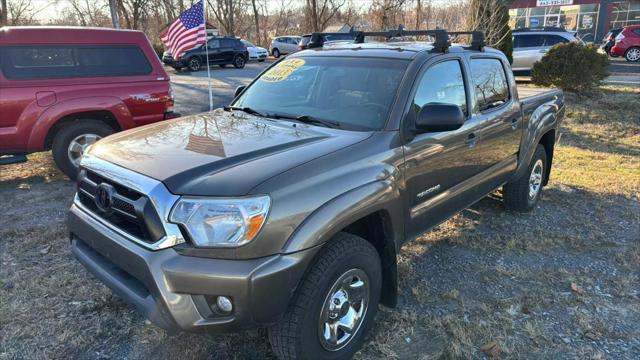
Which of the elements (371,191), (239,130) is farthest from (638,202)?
(239,130)

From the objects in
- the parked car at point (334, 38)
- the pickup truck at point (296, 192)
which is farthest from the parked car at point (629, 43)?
the pickup truck at point (296, 192)

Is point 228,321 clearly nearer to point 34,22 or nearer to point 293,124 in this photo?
point 293,124

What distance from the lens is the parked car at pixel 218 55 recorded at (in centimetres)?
2387

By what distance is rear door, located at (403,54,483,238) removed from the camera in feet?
10.3

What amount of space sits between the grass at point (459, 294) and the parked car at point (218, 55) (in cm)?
1925

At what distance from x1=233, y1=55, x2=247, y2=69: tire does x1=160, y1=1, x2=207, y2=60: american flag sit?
1623cm

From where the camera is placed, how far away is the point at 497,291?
11.9 ft

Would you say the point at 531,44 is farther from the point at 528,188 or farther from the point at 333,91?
the point at 333,91

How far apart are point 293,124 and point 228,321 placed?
140cm

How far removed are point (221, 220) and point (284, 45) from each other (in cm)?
3259

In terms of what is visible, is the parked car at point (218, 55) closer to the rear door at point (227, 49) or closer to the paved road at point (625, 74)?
the rear door at point (227, 49)

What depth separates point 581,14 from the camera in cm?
3966

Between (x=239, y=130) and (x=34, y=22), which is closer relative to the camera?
(x=239, y=130)

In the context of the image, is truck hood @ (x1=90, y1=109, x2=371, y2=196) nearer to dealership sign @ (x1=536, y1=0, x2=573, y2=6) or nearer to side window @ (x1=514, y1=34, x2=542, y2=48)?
side window @ (x1=514, y1=34, x2=542, y2=48)
